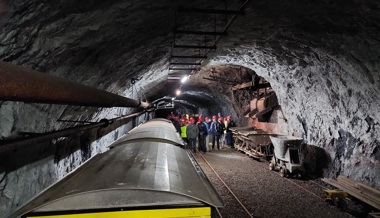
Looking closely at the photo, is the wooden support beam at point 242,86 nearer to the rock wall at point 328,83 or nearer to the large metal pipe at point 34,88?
the rock wall at point 328,83

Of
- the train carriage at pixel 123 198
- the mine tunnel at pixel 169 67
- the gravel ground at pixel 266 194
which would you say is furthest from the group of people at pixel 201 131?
the train carriage at pixel 123 198

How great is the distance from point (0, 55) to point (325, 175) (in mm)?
9498

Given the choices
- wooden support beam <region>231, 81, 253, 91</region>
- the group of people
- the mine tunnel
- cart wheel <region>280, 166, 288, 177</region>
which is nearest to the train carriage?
the mine tunnel

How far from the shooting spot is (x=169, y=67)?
37.7ft

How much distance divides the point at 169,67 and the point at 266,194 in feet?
22.1

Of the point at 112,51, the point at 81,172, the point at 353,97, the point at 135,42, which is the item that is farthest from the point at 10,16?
the point at 353,97

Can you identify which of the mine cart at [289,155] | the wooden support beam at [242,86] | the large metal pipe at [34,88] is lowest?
the mine cart at [289,155]

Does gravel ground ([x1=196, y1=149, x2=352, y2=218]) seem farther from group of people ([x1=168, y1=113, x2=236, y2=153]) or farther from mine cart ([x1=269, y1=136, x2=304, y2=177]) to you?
group of people ([x1=168, y1=113, x2=236, y2=153])

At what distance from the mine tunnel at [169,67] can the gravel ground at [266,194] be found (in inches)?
5.5

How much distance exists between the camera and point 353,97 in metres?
6.96

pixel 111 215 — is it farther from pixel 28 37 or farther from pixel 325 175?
pixel 325 175

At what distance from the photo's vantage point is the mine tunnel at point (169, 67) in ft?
9.75

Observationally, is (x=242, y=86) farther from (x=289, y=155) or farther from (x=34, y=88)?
(x=34, y=88)

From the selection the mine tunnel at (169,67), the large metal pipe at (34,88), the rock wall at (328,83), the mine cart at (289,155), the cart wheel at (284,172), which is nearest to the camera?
the large metal pipe at (34,88)
